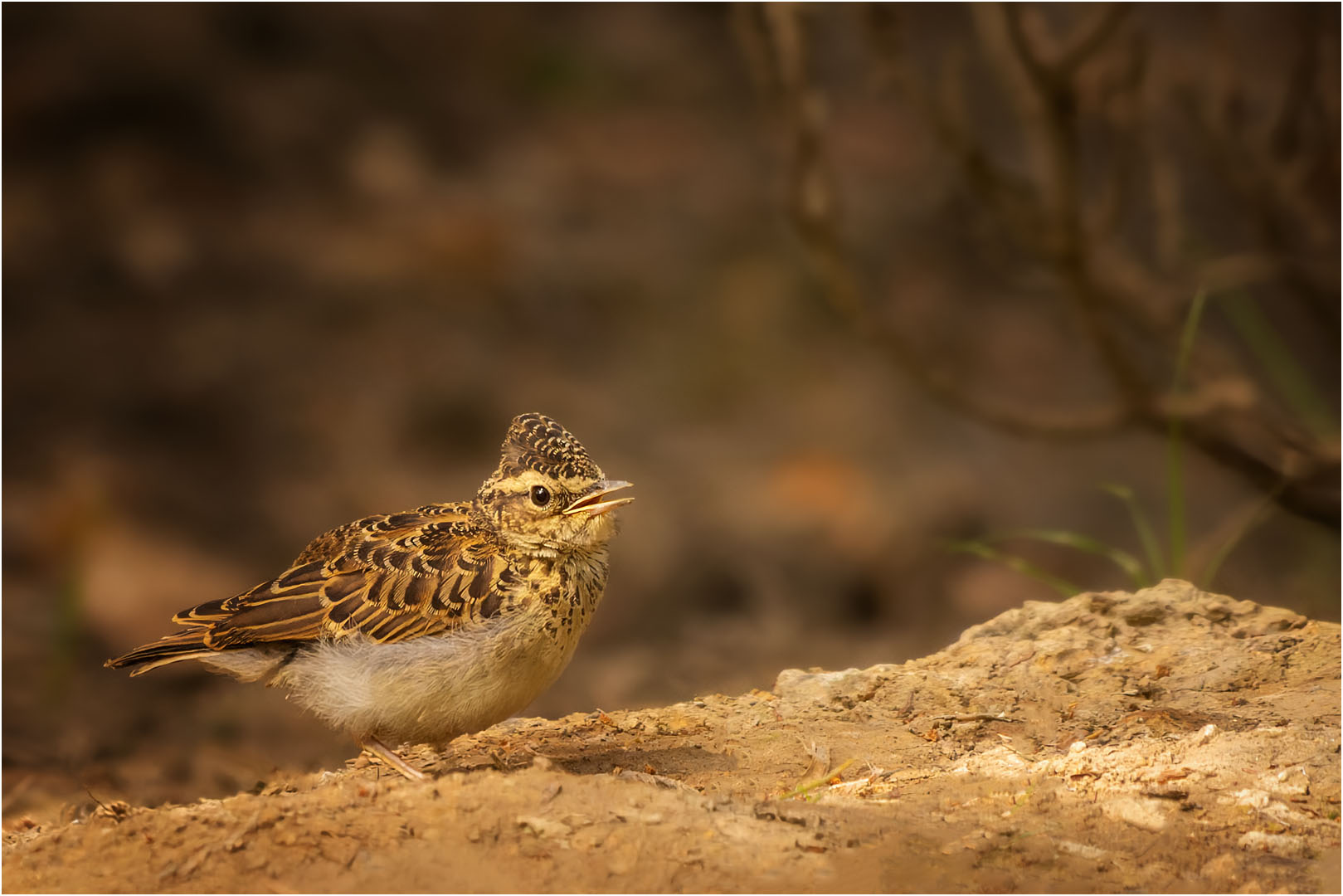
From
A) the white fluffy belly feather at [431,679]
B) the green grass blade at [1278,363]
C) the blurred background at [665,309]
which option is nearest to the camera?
the white fluffy belly feather at [431,679]

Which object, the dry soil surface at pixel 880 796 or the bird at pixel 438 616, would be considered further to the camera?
the bird at pixel 438 616

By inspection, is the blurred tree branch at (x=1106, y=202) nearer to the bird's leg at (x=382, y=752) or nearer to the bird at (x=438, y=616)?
the bird at (x=438, y=616)

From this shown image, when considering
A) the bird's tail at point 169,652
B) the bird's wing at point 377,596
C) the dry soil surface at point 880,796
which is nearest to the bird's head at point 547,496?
the bird's wing at point 377,596

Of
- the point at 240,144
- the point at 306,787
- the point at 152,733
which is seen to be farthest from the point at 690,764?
the point at 240,144

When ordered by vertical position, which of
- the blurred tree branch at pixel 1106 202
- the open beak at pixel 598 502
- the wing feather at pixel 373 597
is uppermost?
the blurred tree branch at pixel 1106 202

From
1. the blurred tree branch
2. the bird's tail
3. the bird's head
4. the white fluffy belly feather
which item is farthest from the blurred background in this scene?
the bird's head

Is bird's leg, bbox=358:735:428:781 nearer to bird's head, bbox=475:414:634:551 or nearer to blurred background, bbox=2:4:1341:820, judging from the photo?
bird's head, bbox=475:414:634:551

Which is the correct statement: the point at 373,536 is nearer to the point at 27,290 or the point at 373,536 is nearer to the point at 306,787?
the point at 306,787

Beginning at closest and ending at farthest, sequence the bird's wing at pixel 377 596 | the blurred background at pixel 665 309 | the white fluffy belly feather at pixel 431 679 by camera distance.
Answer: the white fluffy belly feather at pixel 431 679, the bird's wing at pixel 377 596, the blurred background at pixel 665 309
